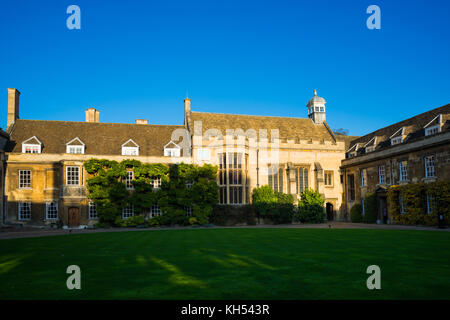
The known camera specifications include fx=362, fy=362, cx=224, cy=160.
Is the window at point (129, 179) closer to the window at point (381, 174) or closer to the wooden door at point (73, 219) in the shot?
the wooden door at point (73, 219)

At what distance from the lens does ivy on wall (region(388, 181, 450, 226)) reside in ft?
86.4

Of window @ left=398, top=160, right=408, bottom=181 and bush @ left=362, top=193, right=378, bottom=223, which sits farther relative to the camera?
bush @ left=362, top=193, right=378, bottom=223

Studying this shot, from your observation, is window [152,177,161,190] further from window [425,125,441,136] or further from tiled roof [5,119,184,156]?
window [425,125,441,136]

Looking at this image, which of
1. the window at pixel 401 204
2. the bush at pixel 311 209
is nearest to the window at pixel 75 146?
the bush at pixel 311 209

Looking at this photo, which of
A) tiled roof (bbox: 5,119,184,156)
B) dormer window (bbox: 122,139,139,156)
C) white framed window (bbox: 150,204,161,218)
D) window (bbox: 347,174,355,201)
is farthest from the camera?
window (bbox: 347,174,355,201)

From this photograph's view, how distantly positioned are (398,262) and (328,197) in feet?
104

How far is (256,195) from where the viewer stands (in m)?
36.4

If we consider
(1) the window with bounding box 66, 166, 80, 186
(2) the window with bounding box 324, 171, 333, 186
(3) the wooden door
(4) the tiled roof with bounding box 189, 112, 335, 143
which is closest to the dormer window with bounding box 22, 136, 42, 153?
(1) the window with bounding box 66, 166, 80, 186

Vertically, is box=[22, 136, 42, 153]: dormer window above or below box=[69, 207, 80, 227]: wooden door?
above

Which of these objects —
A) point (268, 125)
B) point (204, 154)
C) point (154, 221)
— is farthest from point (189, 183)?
point (268, 125)

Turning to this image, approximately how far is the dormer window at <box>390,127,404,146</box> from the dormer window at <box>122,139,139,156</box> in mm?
25042
